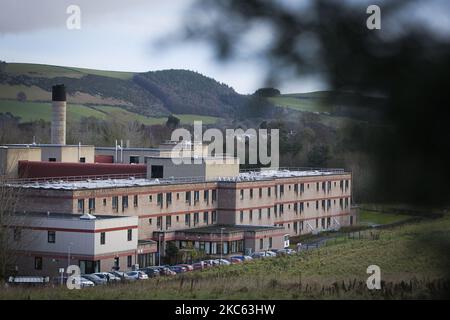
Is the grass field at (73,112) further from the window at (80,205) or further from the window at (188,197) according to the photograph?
the window at (80,205)

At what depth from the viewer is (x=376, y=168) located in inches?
150

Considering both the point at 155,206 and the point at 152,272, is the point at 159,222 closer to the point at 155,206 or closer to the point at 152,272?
the point at 155,206

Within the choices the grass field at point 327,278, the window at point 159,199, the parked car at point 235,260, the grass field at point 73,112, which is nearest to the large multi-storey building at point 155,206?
the window at point 159,199

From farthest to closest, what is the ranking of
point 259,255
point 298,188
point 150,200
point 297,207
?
point 297,207
point 298,188
point 150,200
point 259,255

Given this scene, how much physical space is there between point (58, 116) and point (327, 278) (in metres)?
44.3

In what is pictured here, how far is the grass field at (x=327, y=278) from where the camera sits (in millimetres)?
4383

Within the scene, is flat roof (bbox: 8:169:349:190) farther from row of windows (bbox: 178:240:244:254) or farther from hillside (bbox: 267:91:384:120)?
hillside (bbox: 267:91:384:120)

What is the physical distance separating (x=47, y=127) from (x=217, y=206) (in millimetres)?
60164

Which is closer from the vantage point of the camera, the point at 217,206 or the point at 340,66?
the point at 340,66

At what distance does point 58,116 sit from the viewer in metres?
65.9

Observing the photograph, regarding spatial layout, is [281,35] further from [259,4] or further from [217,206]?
[217,206]

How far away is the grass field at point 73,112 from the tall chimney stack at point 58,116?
54890mm

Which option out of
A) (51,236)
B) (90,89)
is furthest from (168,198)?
(90,89)
